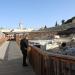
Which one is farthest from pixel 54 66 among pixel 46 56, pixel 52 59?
pixel 46 56

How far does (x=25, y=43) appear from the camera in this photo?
54.6ft

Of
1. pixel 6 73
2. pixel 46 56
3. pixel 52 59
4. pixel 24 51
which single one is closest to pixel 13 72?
pixel 6 73

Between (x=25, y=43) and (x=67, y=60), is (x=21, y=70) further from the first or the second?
(x=67, y=60)

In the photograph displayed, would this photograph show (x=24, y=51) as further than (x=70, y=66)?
Yes

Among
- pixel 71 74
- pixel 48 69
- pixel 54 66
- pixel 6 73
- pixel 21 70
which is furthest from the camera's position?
pixel 21 70

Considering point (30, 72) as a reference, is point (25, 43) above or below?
above

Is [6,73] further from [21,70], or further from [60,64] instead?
[60,64]

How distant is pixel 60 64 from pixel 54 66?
65 centimetres

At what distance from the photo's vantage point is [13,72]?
14.6 metres

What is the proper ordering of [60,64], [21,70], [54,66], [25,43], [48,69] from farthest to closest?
[25,43]
[21,70]
[48,69]
[54,66]
[60,64]

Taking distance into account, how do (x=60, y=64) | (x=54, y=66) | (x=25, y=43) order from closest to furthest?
(x=60, y=64), (x=54, y=66), (x=25, y=43)

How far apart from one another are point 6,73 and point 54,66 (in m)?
5.48

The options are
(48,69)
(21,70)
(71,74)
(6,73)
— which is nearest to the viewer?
(71,74)

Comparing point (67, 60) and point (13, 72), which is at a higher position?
point (67, 60)
